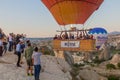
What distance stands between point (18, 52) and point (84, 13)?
1584 cm

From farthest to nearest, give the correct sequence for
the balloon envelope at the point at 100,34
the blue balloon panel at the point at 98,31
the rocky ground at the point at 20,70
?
1. the blue balloon panel at the point at 98,31
2. the balloon envelope at the point at 100,34
3. the rocky ground at the point at 20,70

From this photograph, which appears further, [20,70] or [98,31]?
[98,31]

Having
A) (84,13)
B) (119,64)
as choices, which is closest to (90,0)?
(84,13)

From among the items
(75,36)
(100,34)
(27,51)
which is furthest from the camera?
(100,34)

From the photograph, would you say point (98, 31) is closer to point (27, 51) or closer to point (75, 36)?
Answer: point (75, 36)

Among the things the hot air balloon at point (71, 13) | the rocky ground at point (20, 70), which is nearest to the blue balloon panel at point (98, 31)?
the hot air balloon at point (71, 13)

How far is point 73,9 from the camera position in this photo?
30250 millimetres

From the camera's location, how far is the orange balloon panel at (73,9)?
99.0 feet

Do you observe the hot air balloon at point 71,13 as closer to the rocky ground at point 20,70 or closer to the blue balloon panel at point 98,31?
the rocky ground at point 20,70

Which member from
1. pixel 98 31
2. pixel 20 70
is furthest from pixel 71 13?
pixel 98 31

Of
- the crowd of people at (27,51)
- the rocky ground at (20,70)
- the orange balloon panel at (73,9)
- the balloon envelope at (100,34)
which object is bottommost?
the rocky ground at (20,70)

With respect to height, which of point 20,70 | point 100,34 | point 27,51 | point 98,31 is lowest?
point 20,70

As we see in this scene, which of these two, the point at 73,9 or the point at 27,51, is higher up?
the point at 73,9

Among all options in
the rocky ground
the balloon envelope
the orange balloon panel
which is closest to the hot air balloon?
the orange balloon panel
